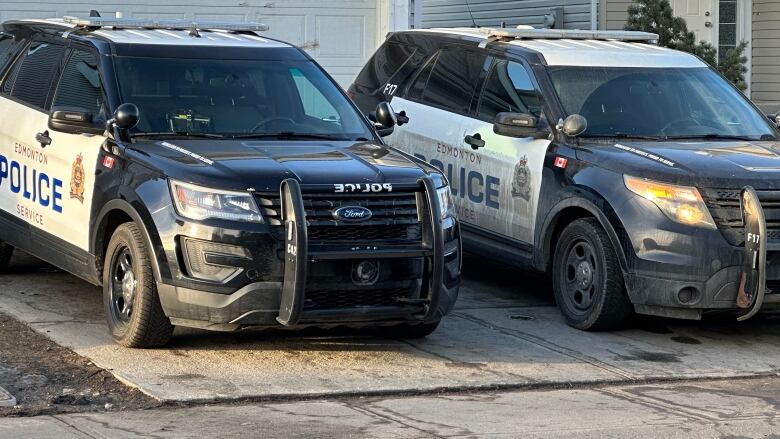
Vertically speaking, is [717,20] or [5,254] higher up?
[717,20]

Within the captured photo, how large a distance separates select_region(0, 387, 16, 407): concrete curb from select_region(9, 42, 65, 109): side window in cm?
277

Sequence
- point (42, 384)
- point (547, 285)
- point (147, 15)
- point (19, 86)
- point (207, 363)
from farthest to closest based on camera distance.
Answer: point (147, 15) → point (547, 285) → point (19, 86) → point (207, 363) → point (42, 384)

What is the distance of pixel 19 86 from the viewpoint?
973 cm

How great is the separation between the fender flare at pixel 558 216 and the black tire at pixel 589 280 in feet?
0.25

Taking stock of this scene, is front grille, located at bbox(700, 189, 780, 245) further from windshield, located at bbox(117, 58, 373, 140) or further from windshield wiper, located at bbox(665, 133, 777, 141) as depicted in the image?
windshield, located at bbox(117, 58, 373, 140)

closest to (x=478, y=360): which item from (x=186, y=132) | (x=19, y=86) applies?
(x=186, y=132)

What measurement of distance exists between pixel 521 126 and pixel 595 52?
1.05 m

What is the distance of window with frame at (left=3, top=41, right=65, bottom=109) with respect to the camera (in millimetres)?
9391

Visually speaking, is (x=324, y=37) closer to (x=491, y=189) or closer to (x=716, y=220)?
(x=491, y=189)

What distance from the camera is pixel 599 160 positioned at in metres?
9.11

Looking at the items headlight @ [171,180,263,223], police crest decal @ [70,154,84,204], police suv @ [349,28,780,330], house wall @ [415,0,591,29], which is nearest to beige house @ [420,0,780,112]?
house wall @ [415,0,591,29]

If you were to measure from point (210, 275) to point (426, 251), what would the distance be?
1189mm

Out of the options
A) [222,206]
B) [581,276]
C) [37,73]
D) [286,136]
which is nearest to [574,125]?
[581,276]

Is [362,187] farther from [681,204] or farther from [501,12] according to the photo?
[501,12]
